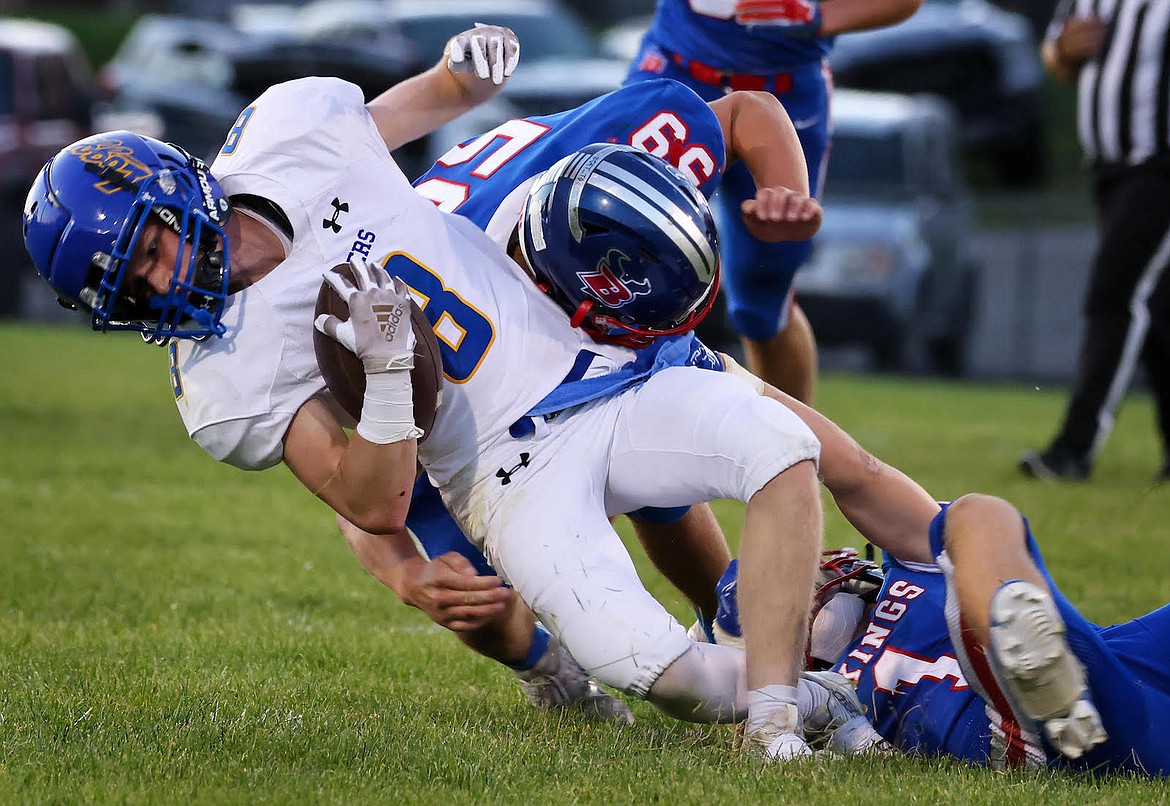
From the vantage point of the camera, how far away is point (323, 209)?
3326 millimetres

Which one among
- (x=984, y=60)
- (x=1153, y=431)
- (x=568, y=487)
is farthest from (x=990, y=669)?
(x=984, y=60)

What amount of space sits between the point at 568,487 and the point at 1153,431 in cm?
727

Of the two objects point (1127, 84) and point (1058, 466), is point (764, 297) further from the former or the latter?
point (1127, 84)

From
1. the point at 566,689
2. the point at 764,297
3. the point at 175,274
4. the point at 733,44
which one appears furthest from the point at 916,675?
the point at 733,44

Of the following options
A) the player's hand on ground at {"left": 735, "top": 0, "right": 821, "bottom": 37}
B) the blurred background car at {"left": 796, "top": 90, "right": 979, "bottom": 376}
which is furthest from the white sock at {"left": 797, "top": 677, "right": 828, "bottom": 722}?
the blurred background car at {"left": 796, "top": 90, "right": 979, "bottom": 376}

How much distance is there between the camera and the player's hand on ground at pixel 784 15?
4734 millimetres

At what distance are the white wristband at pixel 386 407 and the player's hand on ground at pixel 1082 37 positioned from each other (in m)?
5.08

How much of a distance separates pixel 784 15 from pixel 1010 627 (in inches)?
104

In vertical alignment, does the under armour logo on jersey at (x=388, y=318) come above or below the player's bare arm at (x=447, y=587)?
above

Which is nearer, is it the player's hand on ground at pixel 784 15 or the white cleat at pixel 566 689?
the white cleat at pixel 566 689

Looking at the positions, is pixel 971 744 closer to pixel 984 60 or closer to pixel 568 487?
pixel 568 487

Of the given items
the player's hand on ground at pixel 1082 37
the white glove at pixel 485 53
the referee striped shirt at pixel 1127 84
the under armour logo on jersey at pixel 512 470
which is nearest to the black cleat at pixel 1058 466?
the referee striped shirt at pixel 1127 84

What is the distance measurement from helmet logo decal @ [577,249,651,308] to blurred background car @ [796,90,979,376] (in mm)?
8651

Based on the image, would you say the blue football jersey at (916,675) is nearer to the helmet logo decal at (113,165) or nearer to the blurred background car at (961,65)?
the helmet logo decal at (113,165)
